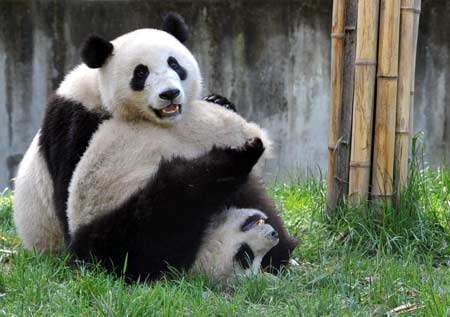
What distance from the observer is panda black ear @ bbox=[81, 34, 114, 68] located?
476cm

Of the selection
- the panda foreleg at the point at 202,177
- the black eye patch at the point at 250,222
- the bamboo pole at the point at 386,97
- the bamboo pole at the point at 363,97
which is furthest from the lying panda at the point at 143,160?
the bamboo pole at the point at 386,97

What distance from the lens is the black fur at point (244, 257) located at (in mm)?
4625

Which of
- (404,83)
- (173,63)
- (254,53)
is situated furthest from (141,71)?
(254,53)

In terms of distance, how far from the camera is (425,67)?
31.8 feet

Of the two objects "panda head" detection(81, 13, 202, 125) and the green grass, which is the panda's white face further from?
the green grass

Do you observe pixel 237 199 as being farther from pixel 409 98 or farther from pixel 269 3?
pixel 269 3

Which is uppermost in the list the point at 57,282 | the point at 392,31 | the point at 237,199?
the point at 392,31

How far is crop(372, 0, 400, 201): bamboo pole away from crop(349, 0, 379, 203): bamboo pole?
0.04 m

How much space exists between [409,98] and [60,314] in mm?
2520

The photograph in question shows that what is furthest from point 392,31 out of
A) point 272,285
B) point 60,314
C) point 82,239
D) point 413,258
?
point 60,314

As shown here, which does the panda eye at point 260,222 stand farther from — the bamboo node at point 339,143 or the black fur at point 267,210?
the bamboo node at point 339,143

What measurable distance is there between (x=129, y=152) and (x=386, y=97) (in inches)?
63.5

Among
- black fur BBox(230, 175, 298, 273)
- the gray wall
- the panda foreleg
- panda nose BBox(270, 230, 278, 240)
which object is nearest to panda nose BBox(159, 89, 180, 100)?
the panda foreleg

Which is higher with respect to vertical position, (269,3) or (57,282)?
(269,3)
